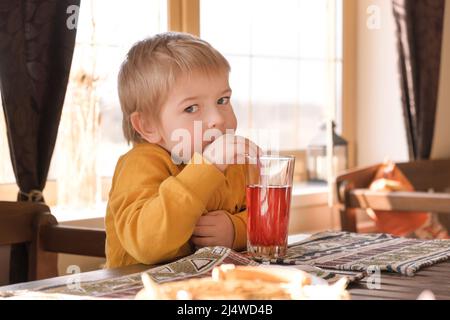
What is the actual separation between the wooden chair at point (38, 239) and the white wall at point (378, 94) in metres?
2.28

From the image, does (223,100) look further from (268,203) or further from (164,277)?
(164,277)

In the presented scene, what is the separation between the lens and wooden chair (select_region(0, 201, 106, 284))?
1.52 meters

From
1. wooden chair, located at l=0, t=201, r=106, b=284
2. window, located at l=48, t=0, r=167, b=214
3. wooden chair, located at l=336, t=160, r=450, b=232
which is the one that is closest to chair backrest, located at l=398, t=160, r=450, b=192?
wooden chair, located at l=336, t=160, r=450, b=232

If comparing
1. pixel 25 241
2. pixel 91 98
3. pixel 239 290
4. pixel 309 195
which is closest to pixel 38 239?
pixel 25 241

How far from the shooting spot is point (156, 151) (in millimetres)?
1242

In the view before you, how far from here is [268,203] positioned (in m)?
1.09

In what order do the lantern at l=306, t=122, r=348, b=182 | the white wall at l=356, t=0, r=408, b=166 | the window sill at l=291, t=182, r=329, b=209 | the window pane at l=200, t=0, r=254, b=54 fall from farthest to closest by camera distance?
the white wall at l=356, t=0, r=408, b=166
the lantern at l=306, t=122, r=348, b=182
the window sill at l=291, t=182, r=329, b=209
the window pane at l=200, t=0, r=254, b=54

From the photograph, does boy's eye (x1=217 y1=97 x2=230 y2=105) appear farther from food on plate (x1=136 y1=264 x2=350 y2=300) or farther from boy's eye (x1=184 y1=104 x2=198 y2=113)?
food on plate (x1=136 y1=264 x2=350 y2=300)

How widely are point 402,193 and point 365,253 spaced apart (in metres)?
1.55

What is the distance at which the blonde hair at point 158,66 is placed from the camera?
124 cm

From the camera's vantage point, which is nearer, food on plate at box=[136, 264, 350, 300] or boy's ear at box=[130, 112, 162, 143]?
food on plate at box=[136, 264, 350, 300]

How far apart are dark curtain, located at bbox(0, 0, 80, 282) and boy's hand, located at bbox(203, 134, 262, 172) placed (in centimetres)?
80
